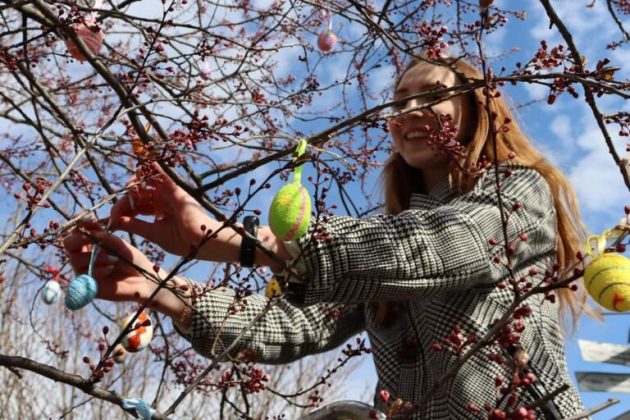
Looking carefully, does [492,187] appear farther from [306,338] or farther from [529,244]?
[306,338]

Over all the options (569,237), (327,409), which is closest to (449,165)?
(569,237)

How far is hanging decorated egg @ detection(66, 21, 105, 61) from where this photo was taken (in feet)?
5.07

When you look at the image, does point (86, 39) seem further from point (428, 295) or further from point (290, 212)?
point (428, 295)

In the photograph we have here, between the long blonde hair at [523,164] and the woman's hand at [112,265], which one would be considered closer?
the woman's hand at [112,265]

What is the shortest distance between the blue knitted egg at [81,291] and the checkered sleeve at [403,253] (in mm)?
387

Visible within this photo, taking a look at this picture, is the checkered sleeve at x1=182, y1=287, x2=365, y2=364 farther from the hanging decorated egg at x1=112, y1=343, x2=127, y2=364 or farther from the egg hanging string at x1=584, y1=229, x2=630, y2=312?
the egg hanging string at x1=584, y1=229, x2=630, y2=312

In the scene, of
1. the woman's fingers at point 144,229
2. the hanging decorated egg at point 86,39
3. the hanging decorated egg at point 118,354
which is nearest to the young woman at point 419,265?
the woman's fingers at point 144,229

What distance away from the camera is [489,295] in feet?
4.55

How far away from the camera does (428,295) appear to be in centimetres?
124

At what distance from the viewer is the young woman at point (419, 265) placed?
1181 millimetres

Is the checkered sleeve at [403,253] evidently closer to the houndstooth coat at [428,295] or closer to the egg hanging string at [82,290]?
the houndstooth coat at [428,295]

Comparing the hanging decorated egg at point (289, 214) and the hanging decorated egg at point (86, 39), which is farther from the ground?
the hanging decorated egg at point (86, 39)

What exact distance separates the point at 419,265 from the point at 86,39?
1068 millimetres

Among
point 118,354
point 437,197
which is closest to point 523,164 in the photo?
point 437,197
